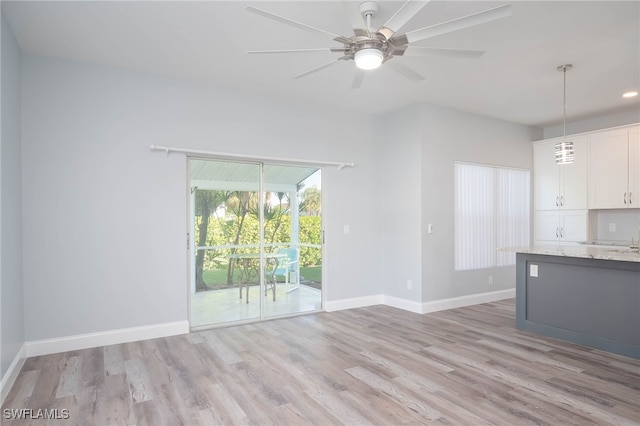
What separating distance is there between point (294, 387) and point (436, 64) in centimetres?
336

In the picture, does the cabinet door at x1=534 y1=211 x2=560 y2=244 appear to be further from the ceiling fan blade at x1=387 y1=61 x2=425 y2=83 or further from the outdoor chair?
the ceiling fan blade at x1=387 y1=61 x2=425 y2=83

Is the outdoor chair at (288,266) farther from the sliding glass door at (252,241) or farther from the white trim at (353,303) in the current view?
the white trim at (353,303)

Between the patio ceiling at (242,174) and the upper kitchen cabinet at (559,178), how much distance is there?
4.00m

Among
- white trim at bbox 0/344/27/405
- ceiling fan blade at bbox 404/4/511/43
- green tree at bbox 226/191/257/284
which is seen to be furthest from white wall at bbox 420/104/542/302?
white trim at bbox 0/344/27/405

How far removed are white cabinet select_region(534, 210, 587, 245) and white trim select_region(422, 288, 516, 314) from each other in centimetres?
111

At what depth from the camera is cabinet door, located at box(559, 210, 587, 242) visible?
575cm

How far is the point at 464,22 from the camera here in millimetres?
2199

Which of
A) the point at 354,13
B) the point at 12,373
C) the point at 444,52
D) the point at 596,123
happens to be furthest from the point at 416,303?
the point at 12,373

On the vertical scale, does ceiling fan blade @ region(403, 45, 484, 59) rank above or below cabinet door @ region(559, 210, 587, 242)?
above

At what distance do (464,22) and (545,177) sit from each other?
16.6 feet

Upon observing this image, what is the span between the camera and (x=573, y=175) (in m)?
5.87

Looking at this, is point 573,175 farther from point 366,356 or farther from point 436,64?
point 366,356

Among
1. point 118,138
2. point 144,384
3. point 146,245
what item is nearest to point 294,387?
point 144,384

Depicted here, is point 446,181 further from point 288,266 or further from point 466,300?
point 288,266
